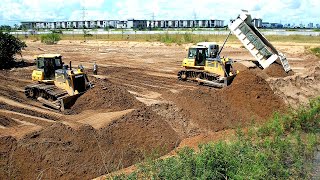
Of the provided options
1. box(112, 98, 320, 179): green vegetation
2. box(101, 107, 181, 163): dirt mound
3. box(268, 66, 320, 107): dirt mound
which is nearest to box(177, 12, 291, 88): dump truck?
box(268, 66, 320, 107): dirt mound

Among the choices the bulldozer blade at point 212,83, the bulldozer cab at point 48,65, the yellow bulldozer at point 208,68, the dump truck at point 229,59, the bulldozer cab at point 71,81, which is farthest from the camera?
the dump truck at point 229,59

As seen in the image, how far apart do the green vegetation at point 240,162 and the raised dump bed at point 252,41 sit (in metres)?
10.3

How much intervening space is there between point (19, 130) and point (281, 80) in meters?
12.2

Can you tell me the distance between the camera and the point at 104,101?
15.4 m

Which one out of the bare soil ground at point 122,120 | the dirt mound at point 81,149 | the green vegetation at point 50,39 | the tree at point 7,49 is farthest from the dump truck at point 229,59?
the green vegetation at point 50,39

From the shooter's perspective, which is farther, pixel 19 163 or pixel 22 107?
pixel 22 107

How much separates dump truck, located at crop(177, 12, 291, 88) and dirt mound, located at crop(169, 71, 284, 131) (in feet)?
10.1

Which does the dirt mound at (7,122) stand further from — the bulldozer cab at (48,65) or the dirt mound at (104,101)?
the bulldozer cab at (48,65)

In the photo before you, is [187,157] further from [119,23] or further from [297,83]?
[119,23]

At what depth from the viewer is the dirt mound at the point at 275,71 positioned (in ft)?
68.7

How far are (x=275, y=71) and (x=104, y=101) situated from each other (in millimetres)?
10894

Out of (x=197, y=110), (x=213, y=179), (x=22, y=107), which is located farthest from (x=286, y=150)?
(x=22, y=107)

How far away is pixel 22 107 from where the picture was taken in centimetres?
1644

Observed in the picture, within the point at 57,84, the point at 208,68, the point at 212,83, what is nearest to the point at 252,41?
the point at 208,68
